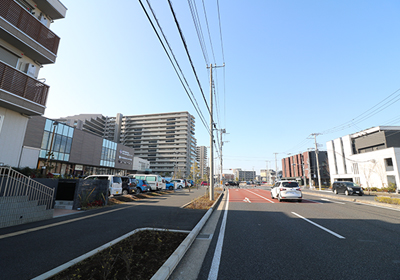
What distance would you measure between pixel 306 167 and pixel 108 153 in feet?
244

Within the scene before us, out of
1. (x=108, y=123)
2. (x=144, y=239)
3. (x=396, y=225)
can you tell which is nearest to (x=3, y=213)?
(x=144, y=239)

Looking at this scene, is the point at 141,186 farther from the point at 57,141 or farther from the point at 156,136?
the point at 156,136

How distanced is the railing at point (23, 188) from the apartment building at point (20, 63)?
3808mm

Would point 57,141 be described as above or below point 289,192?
above

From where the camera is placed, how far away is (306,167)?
250 feet

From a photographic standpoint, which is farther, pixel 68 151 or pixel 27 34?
pixel 68 151

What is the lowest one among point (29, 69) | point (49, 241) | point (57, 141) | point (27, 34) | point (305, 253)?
point (49, 241)

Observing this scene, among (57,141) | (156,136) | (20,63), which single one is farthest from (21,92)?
(156,136)

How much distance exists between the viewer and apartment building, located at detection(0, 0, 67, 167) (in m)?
10.0

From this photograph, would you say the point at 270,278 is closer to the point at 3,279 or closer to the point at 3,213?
the point at 3,279

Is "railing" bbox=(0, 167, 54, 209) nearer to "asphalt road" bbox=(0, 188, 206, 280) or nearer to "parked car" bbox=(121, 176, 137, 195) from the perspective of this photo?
"asphalt road" bbox=(0, 188, 206, 280)

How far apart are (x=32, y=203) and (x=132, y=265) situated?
23.4 ft

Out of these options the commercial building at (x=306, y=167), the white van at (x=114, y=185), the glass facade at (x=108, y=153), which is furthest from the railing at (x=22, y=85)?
the commercial building at (x=306, y=167)

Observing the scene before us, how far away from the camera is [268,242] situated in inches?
203
